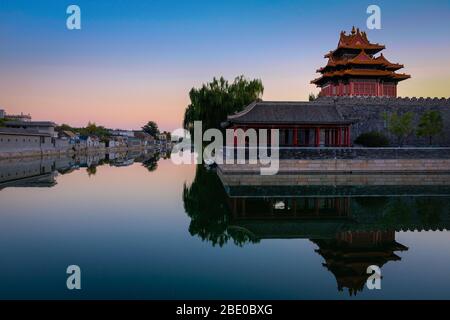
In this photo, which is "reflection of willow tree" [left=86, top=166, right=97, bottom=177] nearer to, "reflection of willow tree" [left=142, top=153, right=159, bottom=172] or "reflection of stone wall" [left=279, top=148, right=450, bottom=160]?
"reflection of willow tree" [left=142, top=153, right=159, bottom=172]

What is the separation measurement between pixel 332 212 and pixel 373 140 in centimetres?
1777

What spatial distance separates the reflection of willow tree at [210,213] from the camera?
11328mm

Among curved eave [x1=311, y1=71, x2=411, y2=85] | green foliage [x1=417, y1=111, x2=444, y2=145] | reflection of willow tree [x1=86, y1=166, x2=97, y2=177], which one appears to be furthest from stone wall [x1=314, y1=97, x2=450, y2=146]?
reflection of willow tree [x1=86, y1=166, x2=97, y2=177]

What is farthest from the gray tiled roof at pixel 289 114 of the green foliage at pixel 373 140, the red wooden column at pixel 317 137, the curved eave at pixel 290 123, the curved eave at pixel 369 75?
the curved eave at pixel 369 75

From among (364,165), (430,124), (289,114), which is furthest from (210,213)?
(430,124)

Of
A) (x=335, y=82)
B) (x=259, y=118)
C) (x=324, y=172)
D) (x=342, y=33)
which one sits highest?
(x=342, y=33)

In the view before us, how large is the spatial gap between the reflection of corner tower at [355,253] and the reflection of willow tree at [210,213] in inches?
89.6

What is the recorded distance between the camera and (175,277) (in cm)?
783

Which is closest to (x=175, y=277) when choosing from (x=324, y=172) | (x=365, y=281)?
(x=365, y=281)

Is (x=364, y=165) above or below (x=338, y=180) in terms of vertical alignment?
above

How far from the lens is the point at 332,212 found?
50.1ft

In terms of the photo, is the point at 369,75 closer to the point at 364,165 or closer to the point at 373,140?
the point at 373,140
